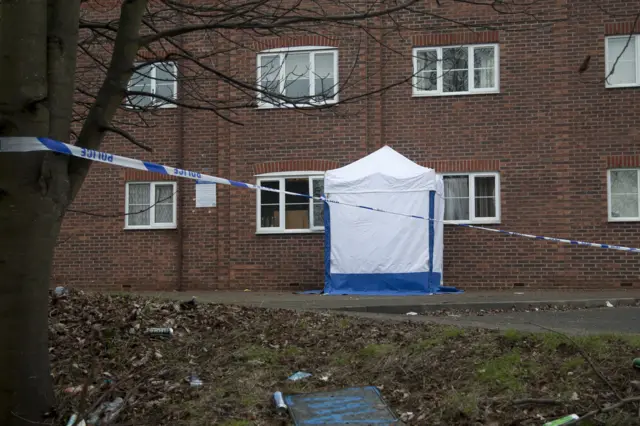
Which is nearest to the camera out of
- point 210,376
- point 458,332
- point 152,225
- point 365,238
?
point 210,376

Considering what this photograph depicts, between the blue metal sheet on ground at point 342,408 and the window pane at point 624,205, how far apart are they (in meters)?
10.9

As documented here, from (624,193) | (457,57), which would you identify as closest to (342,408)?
(457,57)

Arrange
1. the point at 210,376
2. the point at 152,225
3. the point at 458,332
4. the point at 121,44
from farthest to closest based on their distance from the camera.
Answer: the point at 152,225, the point at 458,332, the point at 210,376, the point at 121,44

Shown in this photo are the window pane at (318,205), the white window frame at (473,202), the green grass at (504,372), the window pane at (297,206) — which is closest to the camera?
the green grass at (504,372)

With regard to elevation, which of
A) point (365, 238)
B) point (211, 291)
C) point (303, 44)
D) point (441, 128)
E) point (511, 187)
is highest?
point (303, 44)

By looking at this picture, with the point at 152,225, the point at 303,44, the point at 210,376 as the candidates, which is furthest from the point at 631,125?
the point at 210,376

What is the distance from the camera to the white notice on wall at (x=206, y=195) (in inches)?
618

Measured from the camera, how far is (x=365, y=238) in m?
13.5

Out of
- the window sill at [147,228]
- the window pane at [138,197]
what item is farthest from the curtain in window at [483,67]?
the window pane at [138,197]

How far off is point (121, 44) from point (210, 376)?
2794 mm

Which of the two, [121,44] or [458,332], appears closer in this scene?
[121,44]

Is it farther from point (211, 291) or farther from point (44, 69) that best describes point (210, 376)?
point (211, 291)

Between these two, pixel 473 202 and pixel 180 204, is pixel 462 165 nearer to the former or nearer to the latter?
pixel 473 202

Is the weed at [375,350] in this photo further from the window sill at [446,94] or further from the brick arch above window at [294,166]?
the window sill at [446,94]
